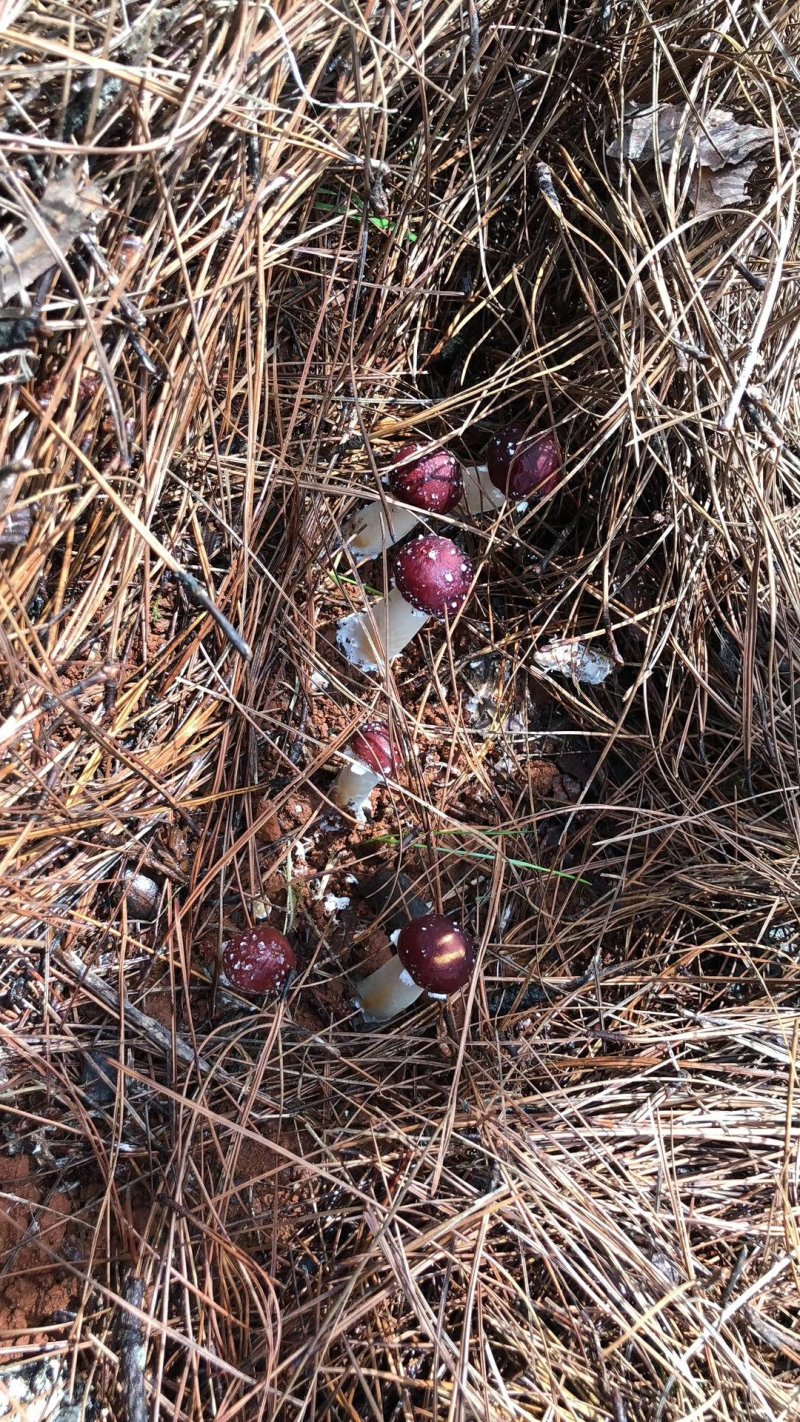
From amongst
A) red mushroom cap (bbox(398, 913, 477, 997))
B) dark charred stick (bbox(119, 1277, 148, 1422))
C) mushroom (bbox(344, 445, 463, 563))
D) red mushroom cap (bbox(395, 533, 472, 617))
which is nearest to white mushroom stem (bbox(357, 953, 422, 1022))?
red mushroom cap (bbox(398, 913, 477, 997))

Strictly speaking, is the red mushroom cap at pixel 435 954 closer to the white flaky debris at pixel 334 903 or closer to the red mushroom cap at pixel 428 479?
the white flaky debris at pixel 334 903

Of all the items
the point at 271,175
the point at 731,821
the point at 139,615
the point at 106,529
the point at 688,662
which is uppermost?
the point at 271,175

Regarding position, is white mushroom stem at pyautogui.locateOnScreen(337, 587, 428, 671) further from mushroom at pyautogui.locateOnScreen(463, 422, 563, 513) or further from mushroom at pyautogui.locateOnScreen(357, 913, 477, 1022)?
mushroom at pyautogui.locateOnScreen(357, 913, 477, 1022)

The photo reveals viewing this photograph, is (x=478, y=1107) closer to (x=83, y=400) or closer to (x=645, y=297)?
(x=83, y=400)

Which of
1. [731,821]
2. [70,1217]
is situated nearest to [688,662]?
[731,821]

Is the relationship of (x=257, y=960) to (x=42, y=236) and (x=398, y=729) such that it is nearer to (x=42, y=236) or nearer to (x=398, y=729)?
(x=398, y=729)

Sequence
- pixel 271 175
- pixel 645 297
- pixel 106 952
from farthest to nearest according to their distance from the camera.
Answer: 1. pixel 645 297
2. pixel 106 952
3. pixel 271 175

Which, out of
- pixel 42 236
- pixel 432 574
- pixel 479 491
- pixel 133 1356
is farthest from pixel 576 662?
pixel 133 1356
